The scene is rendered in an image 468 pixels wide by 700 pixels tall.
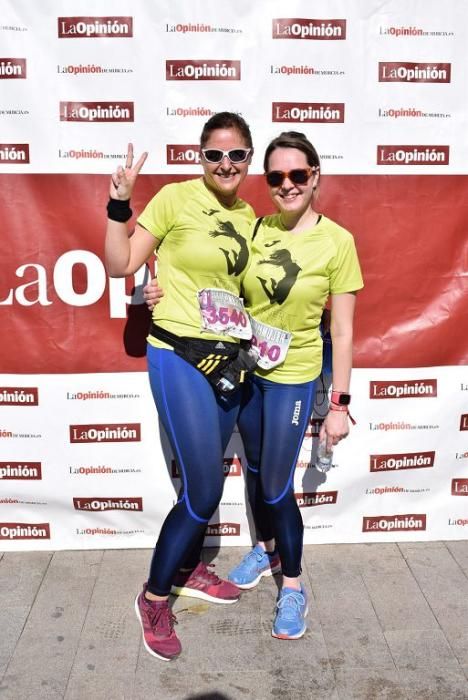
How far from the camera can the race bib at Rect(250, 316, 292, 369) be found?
270cm

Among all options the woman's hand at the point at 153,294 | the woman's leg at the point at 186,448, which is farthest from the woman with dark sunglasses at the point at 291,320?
the woman's hand at the point at 153,294

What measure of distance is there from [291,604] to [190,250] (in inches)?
62.2

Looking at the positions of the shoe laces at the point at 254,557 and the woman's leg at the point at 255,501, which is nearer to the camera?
the woman's leg at the point at 255,501

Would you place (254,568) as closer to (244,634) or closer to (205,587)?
(205,587)

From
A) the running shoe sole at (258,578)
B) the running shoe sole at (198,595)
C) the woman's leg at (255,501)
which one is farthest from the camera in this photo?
the running shoe sole at (258,578)

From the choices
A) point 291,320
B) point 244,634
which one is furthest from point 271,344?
point 244,634

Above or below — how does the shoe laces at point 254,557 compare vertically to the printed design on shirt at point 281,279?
below

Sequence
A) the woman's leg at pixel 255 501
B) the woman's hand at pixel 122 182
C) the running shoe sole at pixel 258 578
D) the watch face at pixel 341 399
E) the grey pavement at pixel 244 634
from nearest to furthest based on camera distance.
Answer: the woman's hand at pixel 122 182, the grey pavement at pixel 244 634, the watch face at pixel 341 399, the woman's leg at pixel 255 501, the running shoe sole at pixel 258 578

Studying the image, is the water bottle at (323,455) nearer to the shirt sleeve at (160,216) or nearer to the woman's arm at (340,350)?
the woman's arm at (340,350)

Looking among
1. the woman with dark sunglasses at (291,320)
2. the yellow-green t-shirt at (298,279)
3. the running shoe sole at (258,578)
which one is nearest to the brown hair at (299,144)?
the woman with dark sunglasses at (291,320)

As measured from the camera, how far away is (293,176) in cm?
256

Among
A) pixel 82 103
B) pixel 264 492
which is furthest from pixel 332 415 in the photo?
pixel 82 103

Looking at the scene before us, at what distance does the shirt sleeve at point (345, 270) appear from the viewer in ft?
8.68

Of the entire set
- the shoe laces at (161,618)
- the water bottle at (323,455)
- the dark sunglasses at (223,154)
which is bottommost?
the shoe laces at (161,618)
